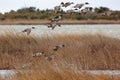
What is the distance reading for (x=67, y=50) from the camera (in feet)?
36.4

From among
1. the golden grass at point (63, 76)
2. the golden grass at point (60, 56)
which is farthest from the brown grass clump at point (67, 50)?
the golden grass at point (63, 76)

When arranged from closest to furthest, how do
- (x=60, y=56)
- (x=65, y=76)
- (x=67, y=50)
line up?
1. (x=65, y=76)
2. (x=60, y=56)
3. (x=67, y=50)

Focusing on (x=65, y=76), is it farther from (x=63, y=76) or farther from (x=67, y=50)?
(x=67, y=50)

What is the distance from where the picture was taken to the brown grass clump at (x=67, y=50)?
9.55 meters

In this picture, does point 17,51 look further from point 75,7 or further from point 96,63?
point 75,7

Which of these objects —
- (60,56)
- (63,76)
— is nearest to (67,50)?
(60,56)

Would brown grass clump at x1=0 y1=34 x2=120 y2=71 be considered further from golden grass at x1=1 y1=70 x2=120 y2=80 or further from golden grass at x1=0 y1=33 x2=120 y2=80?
golden grass at x1=1 y1=70 x2=120 y2=80

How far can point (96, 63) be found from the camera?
9.79m

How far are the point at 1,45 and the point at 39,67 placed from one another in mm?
6337

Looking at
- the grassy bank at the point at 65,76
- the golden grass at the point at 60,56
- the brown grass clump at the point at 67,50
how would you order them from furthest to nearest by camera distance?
the brown grass clump at the point at 67,50
the golden grass at the point at 60,56
the grassy bank at the point at 65,76

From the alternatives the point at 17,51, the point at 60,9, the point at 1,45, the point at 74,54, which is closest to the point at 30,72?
the point at 60,9

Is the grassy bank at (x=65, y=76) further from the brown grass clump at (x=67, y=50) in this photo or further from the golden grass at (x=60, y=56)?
the brown grass clump at (x=67, y=50)

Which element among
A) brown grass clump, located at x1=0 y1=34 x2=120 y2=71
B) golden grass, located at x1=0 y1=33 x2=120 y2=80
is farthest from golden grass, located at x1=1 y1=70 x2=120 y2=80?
brown grass clump, located at x1=0 y1=34 x2=120 y2=71

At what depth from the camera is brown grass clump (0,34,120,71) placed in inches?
376
